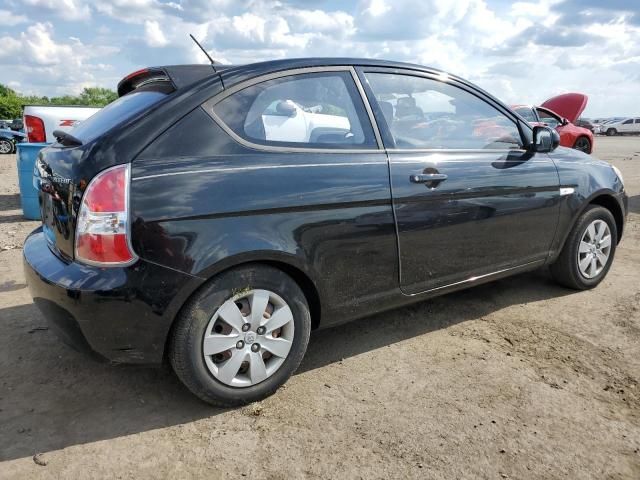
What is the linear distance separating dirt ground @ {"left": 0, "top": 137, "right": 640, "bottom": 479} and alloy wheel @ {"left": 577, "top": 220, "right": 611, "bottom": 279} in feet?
1.69

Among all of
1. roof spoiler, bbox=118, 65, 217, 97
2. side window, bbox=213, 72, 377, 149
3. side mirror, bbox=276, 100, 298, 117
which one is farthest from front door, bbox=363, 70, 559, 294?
roof spoiler, bbox=118, 65, 217, 97

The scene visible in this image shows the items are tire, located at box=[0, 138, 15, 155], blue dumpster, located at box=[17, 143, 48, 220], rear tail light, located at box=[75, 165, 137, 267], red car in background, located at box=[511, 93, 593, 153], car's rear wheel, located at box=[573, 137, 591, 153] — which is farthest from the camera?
tire, located at box=[0, 138, 15, 155]

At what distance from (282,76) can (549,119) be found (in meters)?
12.3

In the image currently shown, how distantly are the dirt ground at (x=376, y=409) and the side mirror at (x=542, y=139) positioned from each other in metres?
1.18

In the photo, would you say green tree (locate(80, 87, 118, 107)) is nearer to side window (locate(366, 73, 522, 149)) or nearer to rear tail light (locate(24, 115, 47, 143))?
rear tail light (locate(24, 115, 47, 143))

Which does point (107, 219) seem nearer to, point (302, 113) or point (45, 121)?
point (302, 113)

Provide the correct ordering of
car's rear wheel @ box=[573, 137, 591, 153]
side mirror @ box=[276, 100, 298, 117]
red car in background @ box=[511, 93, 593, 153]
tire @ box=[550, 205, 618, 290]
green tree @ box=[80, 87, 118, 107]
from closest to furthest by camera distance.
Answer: side mirror @ box=[276, 100, 298, 117] → tire @ box=[550, 205, 618, 290] → red car in background @ box=[511, 93, 593, 153] → car's rear wheel @ box=[573, 137, 591, 153] → green tree @ box=[80, 87, 118, 107]

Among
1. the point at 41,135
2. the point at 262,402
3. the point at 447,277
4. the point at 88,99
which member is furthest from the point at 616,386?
the point at 88,99

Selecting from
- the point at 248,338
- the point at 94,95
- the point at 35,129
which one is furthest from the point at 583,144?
the point at 94,95

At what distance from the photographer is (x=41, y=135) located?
22.7ft

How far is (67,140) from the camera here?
8.97ft

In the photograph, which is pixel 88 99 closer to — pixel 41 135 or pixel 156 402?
pixel 41 135

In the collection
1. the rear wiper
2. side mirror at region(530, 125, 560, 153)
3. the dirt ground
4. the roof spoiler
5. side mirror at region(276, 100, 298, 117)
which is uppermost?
the roof spoiler

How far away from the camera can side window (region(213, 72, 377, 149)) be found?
8.67ft
